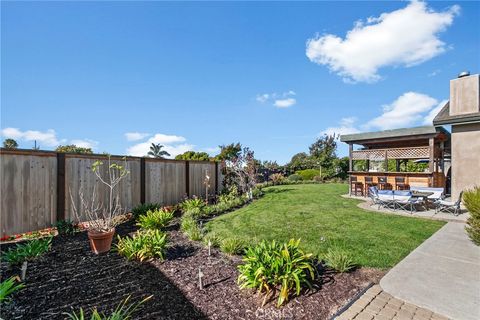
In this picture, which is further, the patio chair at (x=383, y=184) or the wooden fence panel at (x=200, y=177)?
the patio chair at (x=383, y=184)

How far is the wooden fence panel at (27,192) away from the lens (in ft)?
16.9

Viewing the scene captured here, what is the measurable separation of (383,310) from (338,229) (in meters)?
3.37

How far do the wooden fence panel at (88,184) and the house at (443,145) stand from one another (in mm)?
11013

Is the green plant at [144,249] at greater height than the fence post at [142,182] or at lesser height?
lesser

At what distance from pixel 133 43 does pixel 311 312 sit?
8.89m

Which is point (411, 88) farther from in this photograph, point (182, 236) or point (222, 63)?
point (182, 236)

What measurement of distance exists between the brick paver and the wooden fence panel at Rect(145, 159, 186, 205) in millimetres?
7262

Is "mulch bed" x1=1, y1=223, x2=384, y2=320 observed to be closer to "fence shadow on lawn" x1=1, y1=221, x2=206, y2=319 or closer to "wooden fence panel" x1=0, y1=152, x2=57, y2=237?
"fence shadow on lawn" x1=1, y1=221, x2=206, y2=319

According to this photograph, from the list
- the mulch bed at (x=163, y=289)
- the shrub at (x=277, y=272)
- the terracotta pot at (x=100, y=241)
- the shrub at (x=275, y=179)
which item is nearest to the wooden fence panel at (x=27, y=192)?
the mulch bed at (x=163, y=289)

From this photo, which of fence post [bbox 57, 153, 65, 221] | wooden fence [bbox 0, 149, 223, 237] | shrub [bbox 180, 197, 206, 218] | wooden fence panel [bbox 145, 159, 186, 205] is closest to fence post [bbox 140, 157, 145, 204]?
wooden fence [bbox 0, 149, 223, 237]

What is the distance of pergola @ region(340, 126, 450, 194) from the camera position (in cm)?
1146

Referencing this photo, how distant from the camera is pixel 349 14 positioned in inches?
310

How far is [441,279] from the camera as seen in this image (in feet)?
11.2

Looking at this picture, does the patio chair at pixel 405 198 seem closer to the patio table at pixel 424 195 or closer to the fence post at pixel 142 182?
the patio table at pixel 424 195
